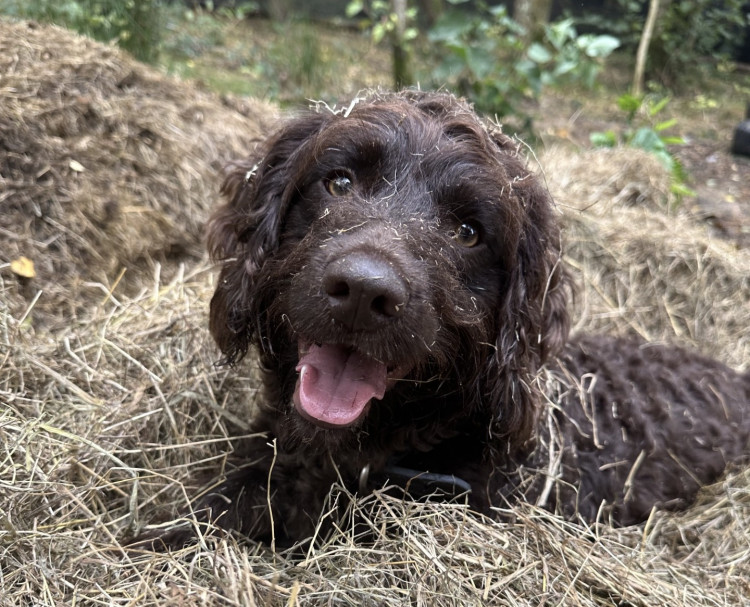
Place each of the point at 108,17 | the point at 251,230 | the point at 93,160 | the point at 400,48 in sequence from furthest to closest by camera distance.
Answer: the point at 400,48 < the point at 108,17 < the point at 93,160 < the point at 251,230

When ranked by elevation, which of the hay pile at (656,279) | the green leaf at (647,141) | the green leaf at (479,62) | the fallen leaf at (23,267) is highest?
the green leaf at (479,62)

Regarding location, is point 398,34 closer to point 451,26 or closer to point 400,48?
point 400,48

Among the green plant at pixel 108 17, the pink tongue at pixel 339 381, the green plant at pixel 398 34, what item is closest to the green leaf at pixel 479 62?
the green plant at pixel 398 34

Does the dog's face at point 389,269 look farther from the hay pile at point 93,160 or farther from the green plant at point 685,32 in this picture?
the green plant at point 685,32

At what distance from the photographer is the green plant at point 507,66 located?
227 inches

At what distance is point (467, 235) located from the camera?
2340mm

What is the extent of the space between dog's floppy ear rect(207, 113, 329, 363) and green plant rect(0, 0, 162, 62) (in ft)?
11.4

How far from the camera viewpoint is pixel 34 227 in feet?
12.1

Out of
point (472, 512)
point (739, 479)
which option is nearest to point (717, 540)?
point (739, 479)

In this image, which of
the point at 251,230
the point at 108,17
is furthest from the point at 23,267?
the point at 108,17

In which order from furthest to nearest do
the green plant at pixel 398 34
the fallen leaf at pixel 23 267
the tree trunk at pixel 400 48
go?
1. the tree trunk at pixel 400 48
2. the green plant at pixel 398 34
3. the fallen leaf at pixel 23 267

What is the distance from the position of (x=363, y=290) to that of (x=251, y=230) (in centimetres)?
87

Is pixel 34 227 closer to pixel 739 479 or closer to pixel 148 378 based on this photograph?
pixel 148 378

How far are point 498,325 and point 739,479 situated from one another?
1568 mm
